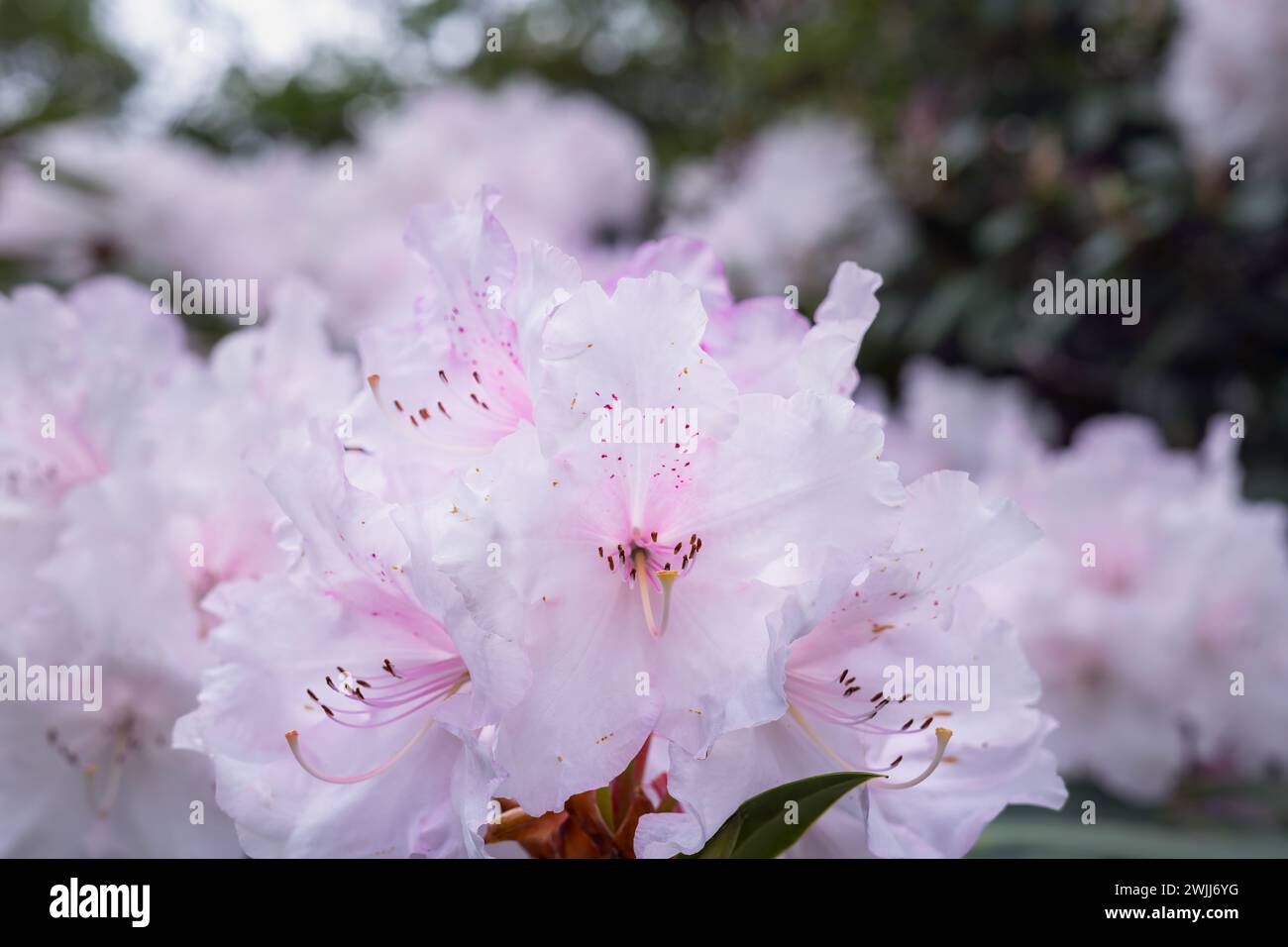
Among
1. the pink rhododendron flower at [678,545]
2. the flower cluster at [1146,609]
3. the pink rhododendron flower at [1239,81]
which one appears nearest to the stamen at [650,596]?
the pink rhododendron flower at [678,545]

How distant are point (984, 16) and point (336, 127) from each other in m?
1.50

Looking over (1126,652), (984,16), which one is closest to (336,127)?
(984,16)

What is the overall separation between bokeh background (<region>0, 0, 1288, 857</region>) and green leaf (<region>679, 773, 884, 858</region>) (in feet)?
1.24

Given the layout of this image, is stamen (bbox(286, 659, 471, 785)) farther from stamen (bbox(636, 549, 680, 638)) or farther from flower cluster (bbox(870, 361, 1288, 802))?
flower cluster (bbox(870, 361, 1288, 802))

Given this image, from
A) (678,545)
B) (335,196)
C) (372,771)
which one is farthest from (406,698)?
(335,196)

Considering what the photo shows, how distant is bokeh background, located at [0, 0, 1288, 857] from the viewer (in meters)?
1.54

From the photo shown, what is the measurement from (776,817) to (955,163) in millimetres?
1573

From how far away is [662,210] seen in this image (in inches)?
90.4

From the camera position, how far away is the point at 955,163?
1821 millimetres

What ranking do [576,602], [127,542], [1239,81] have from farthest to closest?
[1239,81] < [127,542] < [576,602]

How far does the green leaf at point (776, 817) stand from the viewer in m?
0.44

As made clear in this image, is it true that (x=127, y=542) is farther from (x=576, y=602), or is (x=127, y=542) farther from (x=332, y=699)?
(x=576, y=602)

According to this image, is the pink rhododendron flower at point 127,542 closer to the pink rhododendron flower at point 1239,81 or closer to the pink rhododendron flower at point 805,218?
the pink rhododendron flower at point 805,218
